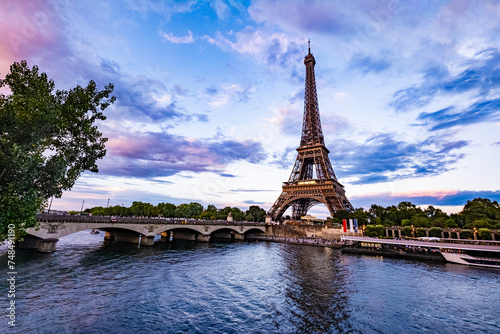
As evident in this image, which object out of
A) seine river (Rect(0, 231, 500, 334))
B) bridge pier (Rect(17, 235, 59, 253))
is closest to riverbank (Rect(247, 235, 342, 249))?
seine river (Rect(0, 231, 500, 334))

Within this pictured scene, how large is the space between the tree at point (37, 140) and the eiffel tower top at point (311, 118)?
270 ft

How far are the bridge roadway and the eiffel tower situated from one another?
56.5 ft

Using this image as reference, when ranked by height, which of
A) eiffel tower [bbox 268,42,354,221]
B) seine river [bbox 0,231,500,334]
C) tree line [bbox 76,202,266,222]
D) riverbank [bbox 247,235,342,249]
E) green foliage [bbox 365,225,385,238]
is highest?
eiffel tower [bbox 268,42,354,221]

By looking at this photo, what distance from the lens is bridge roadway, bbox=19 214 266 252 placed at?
105 ft

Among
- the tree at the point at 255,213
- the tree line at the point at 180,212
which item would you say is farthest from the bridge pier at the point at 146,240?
the tree at the point at 255,213

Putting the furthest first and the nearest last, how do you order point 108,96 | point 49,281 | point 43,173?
1. point 49,281
2. point 108,96
3. point 43,173

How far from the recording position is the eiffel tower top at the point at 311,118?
9038 cm

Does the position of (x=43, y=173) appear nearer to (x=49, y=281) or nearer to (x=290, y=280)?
(x=49, y=281)

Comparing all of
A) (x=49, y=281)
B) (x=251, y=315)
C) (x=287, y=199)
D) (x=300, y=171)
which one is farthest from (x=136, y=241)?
(x=300, y=171)

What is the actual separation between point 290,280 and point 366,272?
1331cm

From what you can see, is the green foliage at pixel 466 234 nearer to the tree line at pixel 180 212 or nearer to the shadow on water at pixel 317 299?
the shadow on water at pixel 317 299

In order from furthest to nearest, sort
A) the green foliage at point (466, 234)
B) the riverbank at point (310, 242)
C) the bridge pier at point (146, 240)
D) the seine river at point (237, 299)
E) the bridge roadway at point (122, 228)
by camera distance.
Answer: the green foliage at point (466, 234) < the riverbank at point (310, 242) < the bridge pier at point (146, 240) < the bridge roadway at point (122, 228) < the seine river at point (237, 299)

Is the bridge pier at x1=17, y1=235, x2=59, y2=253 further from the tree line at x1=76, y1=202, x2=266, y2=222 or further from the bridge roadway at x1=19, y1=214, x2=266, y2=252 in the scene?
the tree line at x1=76, y1=202, x2=266, y2=222

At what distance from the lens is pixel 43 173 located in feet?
40.9
